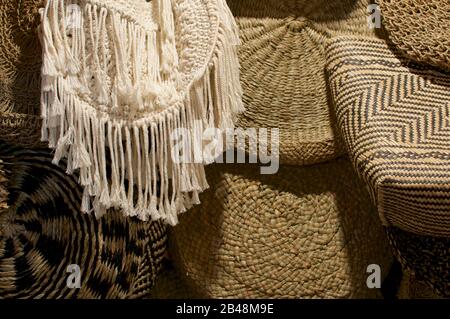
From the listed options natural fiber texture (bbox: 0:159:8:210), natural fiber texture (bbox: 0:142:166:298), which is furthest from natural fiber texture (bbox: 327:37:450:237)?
natural fiber texture (bbox: 0:159:8:210)

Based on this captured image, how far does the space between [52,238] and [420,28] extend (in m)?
0.64

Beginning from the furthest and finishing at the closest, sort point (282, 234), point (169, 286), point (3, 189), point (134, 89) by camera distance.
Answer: point (169, 286) < point (282, 234) < point (3, 189) < point (134, 89)

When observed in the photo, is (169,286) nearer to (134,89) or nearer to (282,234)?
(282,234)

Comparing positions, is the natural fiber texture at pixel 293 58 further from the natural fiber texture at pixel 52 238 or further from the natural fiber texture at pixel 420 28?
the natural fiber texture at pixel 52 238

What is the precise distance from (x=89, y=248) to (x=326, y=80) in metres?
0.46

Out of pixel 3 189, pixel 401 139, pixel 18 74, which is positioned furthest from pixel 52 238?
pixel 401 139

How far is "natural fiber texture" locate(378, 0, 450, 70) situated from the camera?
0.96 metres

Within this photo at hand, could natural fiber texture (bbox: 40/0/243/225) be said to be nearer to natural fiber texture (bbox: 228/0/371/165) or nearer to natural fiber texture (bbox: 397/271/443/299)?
natural fiber texture (bbox: 228/0/371/165)

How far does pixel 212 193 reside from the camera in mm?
1080

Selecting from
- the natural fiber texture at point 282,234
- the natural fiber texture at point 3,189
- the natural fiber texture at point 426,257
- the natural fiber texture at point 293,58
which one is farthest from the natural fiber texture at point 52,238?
the natural fiber texture at point 426,257

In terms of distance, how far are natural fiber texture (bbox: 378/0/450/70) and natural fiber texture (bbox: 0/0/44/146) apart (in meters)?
0.52

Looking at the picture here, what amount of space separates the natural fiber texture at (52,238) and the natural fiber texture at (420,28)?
1.61 ft

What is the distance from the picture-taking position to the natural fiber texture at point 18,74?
0.92m

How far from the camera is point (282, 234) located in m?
1.08
